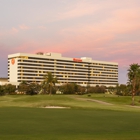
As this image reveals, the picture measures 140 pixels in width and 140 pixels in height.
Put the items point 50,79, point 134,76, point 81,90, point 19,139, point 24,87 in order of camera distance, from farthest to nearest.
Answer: point 81,90, point 24,87, point 50,79, point 134,76, point 19,139

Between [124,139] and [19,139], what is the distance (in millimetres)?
6181

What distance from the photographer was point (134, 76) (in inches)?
3381

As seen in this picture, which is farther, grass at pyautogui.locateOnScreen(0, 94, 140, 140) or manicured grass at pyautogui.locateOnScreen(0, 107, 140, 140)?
grass at pyautogui.locateOnScreen(0, 94, 140, 140)

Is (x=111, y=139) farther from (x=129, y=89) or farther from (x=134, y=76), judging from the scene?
(x=129, y=89)

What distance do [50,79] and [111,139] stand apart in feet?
426

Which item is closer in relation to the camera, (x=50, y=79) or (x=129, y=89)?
(x=129, y=89)

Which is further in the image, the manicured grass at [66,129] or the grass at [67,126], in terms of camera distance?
the grass at [67,126]

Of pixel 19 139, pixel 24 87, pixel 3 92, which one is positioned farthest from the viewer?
pixel 24 87

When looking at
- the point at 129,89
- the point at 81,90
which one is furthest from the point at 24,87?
the point at 129,89

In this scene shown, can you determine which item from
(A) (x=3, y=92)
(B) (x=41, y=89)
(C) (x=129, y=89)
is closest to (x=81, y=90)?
(B) (x=41, y=89)

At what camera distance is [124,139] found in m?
16.0

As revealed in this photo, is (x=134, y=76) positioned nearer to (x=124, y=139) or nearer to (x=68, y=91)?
(x=124, y=139)

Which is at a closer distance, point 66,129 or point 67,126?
point 66,129

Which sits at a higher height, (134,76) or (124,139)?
(134,76)
